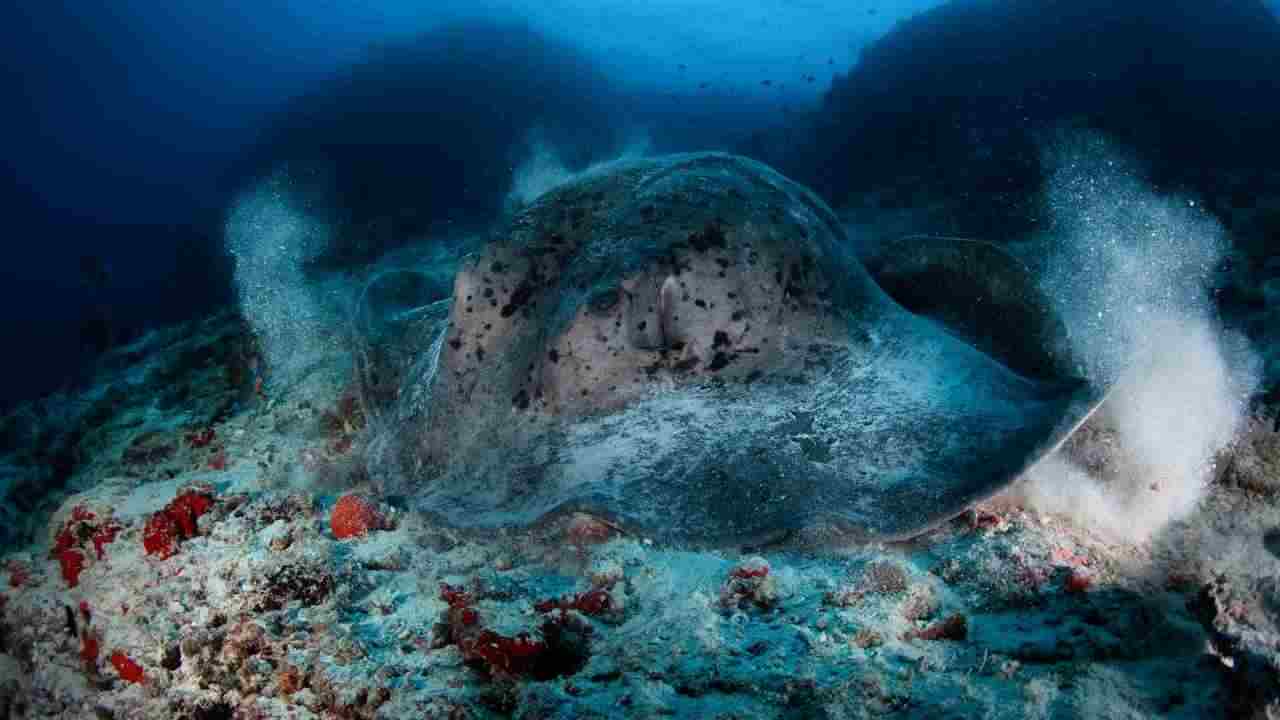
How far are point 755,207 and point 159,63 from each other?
7465 cm

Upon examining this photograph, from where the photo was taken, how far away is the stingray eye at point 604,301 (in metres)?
2.95

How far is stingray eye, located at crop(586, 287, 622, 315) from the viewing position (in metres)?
2.95

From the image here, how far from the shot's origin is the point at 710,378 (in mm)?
2869

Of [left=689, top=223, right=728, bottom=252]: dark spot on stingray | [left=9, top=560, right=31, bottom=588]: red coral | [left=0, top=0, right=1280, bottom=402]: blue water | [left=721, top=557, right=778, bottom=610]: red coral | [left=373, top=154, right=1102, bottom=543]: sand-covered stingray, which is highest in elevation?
[left=0, top=0, right=1280, bottom=402]: blue water

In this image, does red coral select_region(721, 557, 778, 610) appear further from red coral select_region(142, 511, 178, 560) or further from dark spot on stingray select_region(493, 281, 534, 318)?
red coral select_region(142, 511, 178, 560)

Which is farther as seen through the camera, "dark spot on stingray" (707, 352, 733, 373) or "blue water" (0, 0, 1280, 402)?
"blue water" (0, 0, 1280, 402)

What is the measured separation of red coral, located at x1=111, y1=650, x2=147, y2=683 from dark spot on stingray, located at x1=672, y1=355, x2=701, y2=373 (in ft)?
9.06

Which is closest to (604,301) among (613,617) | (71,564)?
(613,617)

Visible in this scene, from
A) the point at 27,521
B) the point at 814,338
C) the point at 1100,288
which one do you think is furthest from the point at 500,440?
the point at 27,521

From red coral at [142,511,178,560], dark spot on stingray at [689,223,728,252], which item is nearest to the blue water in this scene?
dark spot on stingray at [689,223,728,252]

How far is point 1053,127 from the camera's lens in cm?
1328

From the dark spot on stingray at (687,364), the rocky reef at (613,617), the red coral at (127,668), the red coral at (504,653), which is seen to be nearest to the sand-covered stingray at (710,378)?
the dark spot on stingray at (687,364)

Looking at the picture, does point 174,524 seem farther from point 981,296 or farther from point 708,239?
point 981,296

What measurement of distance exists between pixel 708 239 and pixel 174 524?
3470mm
